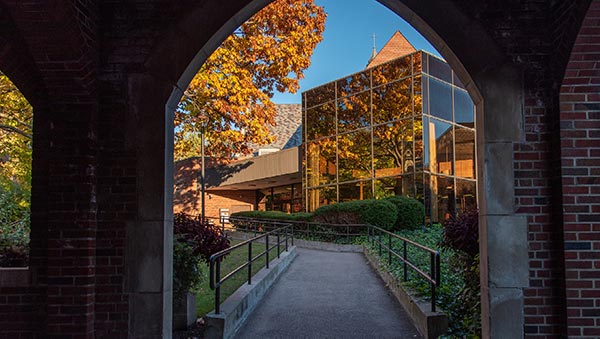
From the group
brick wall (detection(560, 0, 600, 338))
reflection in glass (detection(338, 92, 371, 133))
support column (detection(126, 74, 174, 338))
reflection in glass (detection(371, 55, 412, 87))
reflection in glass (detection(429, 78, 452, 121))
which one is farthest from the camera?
reflection in glass (detection(338, 92, 371, 133))

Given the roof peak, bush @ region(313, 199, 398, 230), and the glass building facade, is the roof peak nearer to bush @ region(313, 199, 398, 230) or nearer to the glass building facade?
the glass building facade

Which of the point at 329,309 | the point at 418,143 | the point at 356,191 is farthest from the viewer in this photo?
the point at 356,191

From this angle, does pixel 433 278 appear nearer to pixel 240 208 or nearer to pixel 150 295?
pixel 150 295

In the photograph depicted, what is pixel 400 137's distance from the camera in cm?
2077

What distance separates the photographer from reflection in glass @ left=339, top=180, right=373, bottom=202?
2170 cm

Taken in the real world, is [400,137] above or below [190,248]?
above

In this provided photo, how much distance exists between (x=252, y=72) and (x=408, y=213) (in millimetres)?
8506

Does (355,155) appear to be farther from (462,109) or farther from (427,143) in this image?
(462,109)

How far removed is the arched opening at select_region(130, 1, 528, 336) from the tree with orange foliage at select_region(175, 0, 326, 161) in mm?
7815

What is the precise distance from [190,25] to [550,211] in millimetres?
3816

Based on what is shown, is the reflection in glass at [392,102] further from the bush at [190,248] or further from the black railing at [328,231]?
the bush at [190,248]

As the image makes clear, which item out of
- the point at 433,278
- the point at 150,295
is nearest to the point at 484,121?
the point at 433,278

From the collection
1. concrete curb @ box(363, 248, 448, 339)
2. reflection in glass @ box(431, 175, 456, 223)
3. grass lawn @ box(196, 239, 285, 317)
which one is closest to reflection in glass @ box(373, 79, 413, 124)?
reflection in glass @ box(431, 175, 456, 223)

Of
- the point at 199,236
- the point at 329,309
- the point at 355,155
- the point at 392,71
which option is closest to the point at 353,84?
the point at 392,71
